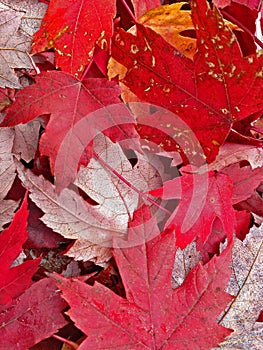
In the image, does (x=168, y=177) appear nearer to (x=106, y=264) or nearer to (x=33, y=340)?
(x=106, y=264)

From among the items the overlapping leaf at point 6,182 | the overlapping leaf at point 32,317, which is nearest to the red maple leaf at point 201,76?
the overlapping leaf at point 6,182

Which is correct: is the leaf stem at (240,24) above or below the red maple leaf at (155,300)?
above

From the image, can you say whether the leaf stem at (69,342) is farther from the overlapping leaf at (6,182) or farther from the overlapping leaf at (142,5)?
the overlapping leaf at (142,5)

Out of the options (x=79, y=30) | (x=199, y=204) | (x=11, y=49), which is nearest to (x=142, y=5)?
(x=79, y=30)

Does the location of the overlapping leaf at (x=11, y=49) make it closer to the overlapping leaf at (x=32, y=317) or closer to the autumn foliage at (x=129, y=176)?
the autumn foliage at (x=129, y=176)

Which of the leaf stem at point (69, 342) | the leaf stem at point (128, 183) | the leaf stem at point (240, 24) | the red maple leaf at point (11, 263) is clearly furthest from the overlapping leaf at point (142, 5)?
the leaf stem at point (69, 342)

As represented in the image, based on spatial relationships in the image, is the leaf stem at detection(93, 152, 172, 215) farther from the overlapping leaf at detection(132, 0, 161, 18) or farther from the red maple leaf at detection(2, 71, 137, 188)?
the overlapping leaf at detection(132, 0, 161, 18)

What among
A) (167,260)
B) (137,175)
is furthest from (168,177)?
(167,260)

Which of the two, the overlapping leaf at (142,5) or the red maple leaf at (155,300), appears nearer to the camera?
the red maple leaf at (155,300)

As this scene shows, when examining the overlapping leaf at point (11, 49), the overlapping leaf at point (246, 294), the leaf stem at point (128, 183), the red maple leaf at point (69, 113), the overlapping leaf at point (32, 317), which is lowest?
the overlapping leaf at point (246, 294)
